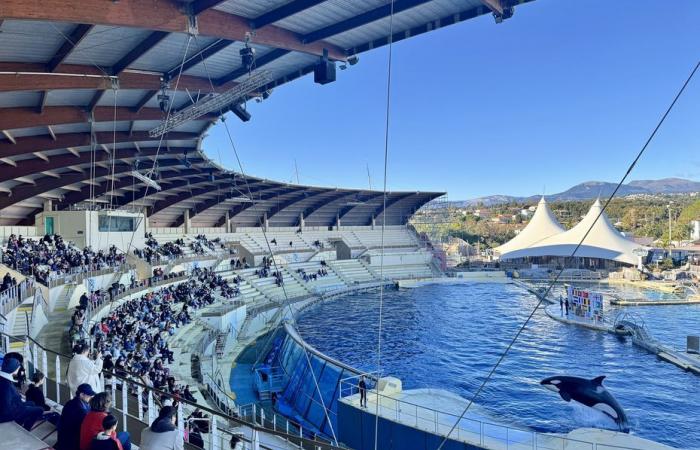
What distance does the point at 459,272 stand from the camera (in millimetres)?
53156

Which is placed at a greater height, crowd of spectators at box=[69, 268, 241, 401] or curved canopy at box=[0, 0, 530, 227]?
curved canopy at box=[0, 0, 530, 227]

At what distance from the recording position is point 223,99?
49.5 feet

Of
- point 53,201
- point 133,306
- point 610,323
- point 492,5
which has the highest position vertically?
point 492,5

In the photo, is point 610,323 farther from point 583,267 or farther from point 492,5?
point 583,267

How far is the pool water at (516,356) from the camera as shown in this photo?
14.4 metres

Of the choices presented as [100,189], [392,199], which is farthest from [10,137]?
[392,199]

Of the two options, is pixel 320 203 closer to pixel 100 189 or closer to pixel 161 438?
pixel 100 189

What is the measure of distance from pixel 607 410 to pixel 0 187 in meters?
29.4

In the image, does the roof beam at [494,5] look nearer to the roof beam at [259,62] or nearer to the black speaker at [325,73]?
the black speaker at [325,73]

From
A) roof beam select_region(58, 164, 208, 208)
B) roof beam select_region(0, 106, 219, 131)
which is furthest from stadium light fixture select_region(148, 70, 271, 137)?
roof beam select_region(58, 164, 208, 208)

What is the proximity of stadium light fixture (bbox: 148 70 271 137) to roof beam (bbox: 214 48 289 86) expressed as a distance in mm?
244

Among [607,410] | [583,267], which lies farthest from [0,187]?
[583,267]

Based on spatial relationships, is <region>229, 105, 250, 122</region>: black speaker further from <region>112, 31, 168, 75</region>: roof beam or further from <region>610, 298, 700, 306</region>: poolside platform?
<region>610, 298, 700, 306</region>: poolside platform

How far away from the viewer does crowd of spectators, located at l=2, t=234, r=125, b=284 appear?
1636cm
